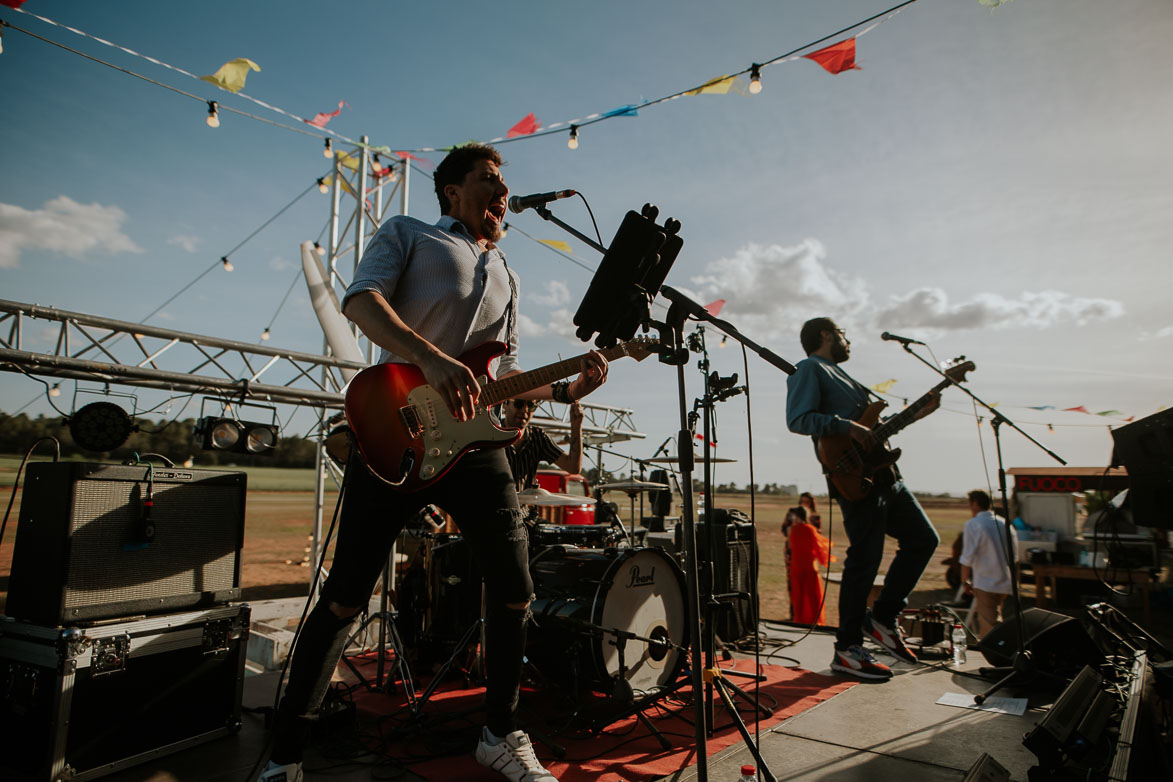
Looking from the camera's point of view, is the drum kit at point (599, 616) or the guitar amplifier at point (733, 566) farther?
the guitar amplifier at point (733, 566)

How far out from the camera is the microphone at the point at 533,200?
2.63 meters

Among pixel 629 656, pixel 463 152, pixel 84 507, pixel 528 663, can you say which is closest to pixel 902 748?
pixel 629 656

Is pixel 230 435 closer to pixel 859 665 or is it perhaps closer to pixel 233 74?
pixel 233 74

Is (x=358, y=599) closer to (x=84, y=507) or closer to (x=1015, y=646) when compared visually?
(x=84, y=507)

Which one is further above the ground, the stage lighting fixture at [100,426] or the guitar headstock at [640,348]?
the guitar headstock at [640,348]

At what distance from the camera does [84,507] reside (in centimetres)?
256

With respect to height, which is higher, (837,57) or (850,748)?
(837,57)

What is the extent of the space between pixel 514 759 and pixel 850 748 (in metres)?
1.48

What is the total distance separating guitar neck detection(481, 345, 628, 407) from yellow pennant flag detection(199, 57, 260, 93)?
231 inches

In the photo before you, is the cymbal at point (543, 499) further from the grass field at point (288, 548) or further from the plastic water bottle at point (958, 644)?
the plastic water bottle at point (958, 644)

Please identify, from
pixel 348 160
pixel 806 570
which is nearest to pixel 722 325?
pixel 806 570

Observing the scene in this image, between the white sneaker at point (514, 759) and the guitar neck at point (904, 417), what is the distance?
2.89 m

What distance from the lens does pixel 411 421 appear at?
2.12 meters

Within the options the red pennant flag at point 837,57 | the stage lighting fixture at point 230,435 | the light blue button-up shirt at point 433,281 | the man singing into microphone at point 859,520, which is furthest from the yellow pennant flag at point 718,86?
the stage lighting fixture at point 230,435
